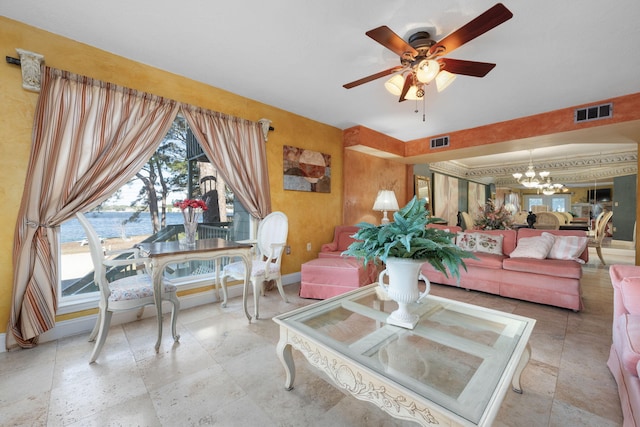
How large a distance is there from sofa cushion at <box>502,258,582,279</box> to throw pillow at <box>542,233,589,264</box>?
0.34 ft

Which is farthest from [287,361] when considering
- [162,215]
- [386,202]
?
[386,202]

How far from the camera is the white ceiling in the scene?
1.81 metres

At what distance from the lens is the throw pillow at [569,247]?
9.87 ft

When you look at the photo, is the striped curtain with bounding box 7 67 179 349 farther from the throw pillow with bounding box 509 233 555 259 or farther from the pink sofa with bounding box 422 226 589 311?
the throw pillow with bounding box 509 233 555 259

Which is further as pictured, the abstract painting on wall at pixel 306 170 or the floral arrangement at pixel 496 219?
the floral arrangement at pixel 496 219

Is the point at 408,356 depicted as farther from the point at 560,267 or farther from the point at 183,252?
the point at 560,267

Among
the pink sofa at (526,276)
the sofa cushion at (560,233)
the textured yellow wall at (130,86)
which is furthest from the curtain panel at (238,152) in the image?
the sofa cushion at (560,233)

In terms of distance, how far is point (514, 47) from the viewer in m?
2.19

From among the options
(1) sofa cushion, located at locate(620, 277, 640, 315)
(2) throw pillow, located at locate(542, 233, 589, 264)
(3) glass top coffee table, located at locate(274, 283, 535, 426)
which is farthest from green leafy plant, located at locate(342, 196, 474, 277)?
(2) throw pillow, located at locate(542, 233, 589, 264)

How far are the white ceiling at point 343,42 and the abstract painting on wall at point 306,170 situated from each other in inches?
31.2

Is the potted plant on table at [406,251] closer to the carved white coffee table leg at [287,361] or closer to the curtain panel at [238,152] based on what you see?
the carved white coffee table leg at [287,361]

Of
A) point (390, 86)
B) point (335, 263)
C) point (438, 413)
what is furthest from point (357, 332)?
point (390, 86)

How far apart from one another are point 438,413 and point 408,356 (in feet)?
1.07

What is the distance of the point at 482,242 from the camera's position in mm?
3701
